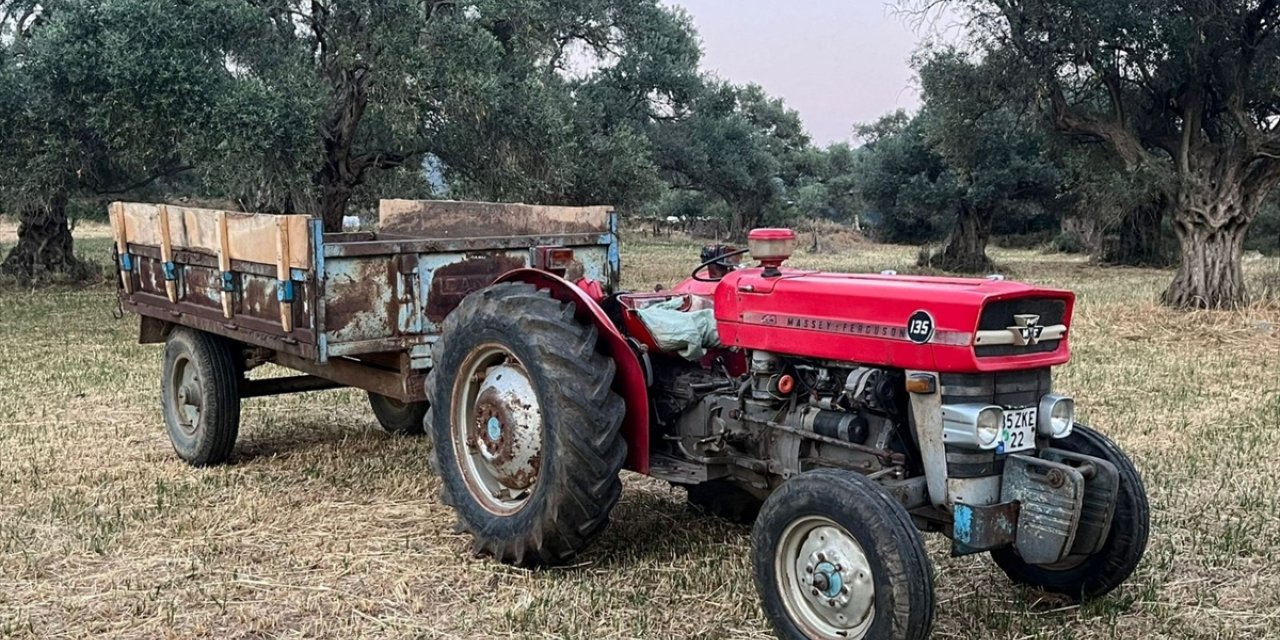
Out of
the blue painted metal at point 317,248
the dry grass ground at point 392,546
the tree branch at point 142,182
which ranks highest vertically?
the tree branch at point 142,182

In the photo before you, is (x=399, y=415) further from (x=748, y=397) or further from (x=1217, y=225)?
(x=1217, y=225)

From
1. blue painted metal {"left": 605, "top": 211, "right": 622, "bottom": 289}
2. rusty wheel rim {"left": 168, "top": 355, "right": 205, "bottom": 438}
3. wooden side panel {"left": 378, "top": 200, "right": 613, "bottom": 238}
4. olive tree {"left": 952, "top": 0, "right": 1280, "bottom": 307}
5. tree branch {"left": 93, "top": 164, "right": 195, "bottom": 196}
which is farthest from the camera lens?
tree branch {"left": 93, "top": 164, "right": 195, "bottom": 196}

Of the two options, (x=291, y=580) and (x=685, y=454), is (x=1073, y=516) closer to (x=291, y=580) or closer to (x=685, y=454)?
(x=685, y=454)

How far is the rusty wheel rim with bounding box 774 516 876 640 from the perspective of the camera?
3.53 metres

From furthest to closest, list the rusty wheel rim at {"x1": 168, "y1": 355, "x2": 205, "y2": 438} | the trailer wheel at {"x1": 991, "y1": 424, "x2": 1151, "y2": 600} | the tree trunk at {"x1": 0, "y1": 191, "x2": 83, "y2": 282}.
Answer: the tree trunk at {"x1": 0, "y1": 191, "x2": 83, "y2": 282} < the rusty wheel rim at {"x1": 168, "y1": 355, "x2": 205, "y2": 438} < the trailer wheel at {"x1": 991, "y1": 424, "x2": 1151, "y2": 600}

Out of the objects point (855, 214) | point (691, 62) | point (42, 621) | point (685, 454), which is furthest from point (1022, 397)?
point (855, 214)

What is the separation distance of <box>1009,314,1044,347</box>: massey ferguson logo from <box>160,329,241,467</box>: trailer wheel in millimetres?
4591

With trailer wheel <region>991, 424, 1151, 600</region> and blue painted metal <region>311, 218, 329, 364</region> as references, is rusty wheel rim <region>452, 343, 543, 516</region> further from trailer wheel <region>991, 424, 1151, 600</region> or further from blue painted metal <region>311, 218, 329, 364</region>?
trailer wheel <region>991, 424, 1151, 600</region>

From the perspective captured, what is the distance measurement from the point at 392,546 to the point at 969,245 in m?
24.2

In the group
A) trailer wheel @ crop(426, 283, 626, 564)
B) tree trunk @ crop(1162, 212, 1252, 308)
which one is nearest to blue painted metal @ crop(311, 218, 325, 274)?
trailer wheel @ crop(426, 283, 626, 564)

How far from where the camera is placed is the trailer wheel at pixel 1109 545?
3.98 metres

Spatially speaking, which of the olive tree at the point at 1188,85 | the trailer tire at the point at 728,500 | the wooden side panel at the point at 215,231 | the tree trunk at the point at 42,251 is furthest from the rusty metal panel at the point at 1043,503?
the tree trunk at the point at 42,251

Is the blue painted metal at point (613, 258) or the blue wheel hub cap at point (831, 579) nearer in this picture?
the blue wheel hub cap at point (831, 579)

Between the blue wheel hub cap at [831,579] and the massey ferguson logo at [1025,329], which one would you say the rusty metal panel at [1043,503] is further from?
the blue wheel hub cap at [831,579]
